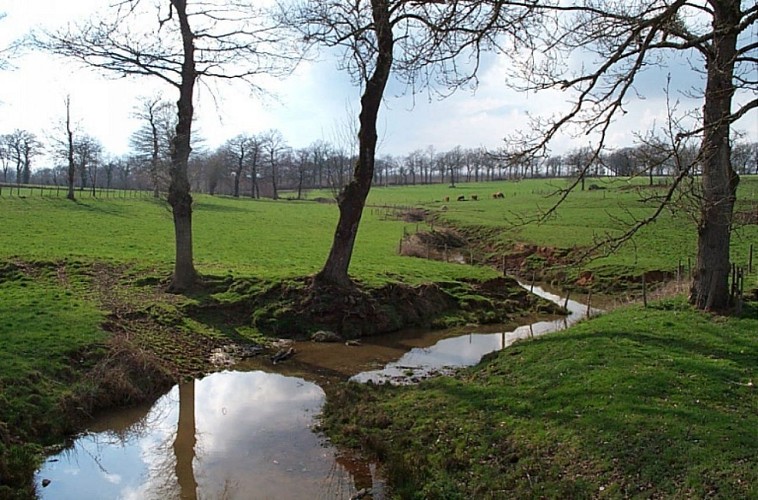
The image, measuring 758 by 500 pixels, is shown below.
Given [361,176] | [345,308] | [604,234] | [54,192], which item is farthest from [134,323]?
[54,192]

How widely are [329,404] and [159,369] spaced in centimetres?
396

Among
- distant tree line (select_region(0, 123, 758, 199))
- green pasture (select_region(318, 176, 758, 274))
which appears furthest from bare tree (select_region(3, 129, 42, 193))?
green pasture (select_region(318, 176, 758, 274))

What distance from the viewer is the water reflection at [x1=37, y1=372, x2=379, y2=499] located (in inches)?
333

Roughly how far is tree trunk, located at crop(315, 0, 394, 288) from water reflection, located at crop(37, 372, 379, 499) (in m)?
6.26

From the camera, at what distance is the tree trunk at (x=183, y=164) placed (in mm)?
17656

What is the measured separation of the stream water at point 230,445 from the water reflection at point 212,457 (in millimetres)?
16

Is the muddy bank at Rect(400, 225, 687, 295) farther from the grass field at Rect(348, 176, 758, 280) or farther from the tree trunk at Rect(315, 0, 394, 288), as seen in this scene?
the tree trunk at Rect(315, 0, 394, 288)

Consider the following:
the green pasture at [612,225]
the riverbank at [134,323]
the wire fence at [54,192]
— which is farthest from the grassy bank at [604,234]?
Answer: the wire fence at [54,192]

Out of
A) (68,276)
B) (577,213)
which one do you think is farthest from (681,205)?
(577,213)

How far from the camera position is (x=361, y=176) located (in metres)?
17.3

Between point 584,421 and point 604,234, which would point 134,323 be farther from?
point 604,234

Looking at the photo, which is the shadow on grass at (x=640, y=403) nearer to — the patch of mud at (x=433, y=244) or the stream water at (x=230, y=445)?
the stream water at (x=230, y=445)

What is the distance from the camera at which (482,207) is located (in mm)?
64250

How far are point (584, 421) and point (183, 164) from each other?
1415 cm
